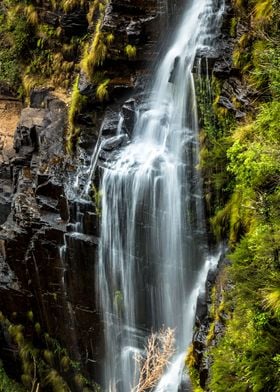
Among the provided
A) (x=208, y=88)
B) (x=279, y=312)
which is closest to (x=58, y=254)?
(x=208, y=88)

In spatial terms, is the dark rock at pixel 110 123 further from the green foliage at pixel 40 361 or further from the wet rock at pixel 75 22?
the green foliage at pixel 40 361

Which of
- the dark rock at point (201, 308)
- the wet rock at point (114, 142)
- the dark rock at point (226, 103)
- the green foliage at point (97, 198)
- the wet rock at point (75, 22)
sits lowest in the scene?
the dark rock at point (201, 308)

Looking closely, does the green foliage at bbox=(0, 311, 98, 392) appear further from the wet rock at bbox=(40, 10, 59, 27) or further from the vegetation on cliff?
the wet rock at bbox=(40, 10, 59, 27)

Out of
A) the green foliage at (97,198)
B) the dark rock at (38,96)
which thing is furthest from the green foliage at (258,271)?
the dark rock at (38,96)

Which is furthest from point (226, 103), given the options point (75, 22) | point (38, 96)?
point (38, 96)

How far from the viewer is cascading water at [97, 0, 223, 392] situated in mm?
9617

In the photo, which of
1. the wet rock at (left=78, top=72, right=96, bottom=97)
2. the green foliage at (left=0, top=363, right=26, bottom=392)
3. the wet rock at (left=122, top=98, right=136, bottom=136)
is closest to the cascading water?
the wet rock at (left=122, top=98, right=136, bottom=136)

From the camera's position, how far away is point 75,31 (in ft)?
44.1

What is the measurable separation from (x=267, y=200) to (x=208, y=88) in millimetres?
3978

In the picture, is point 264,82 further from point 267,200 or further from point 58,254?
point 58,254

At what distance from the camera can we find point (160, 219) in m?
9.83

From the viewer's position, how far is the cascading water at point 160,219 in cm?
962

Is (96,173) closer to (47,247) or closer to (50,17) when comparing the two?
(47,247)

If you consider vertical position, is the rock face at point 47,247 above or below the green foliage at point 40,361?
above
